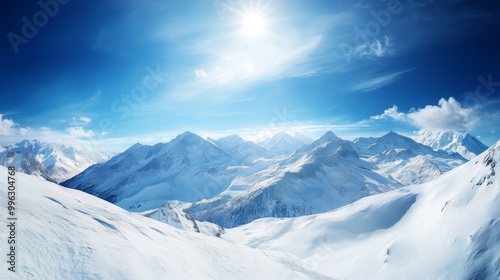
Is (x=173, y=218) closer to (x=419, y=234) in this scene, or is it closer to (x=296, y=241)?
(x=296, y=241)

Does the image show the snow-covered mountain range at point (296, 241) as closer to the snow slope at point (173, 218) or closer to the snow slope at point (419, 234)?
the snow slope at point (419, 234)

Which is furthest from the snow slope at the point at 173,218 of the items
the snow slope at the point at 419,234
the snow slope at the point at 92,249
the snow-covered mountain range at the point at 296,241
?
the snow slope at the point at 92,249

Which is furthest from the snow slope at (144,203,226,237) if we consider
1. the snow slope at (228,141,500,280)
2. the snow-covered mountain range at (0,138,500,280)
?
the snow slope at (228,141,500,280)

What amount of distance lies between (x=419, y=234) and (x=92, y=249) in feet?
270

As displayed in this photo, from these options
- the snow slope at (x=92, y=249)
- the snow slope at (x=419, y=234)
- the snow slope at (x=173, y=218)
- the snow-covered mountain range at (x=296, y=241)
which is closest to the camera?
the snow slope at (x=92, y=249)

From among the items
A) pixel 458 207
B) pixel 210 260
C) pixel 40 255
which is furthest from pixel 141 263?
pixel 458 207

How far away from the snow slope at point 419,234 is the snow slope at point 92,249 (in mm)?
37812

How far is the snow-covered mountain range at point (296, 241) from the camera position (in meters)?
22.6

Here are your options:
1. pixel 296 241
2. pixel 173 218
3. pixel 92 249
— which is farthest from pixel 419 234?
pixel 92 249

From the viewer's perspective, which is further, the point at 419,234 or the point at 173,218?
the point at 173,218

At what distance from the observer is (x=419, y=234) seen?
7756 centimetres

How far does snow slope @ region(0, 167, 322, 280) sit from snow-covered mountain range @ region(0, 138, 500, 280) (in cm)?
10

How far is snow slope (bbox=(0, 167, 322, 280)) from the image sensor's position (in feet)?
65.2

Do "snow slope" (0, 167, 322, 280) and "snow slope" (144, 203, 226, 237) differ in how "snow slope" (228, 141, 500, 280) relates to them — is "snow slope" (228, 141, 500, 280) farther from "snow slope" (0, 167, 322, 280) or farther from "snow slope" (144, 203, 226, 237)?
"snow slope" (0, 167, 322, 280)
